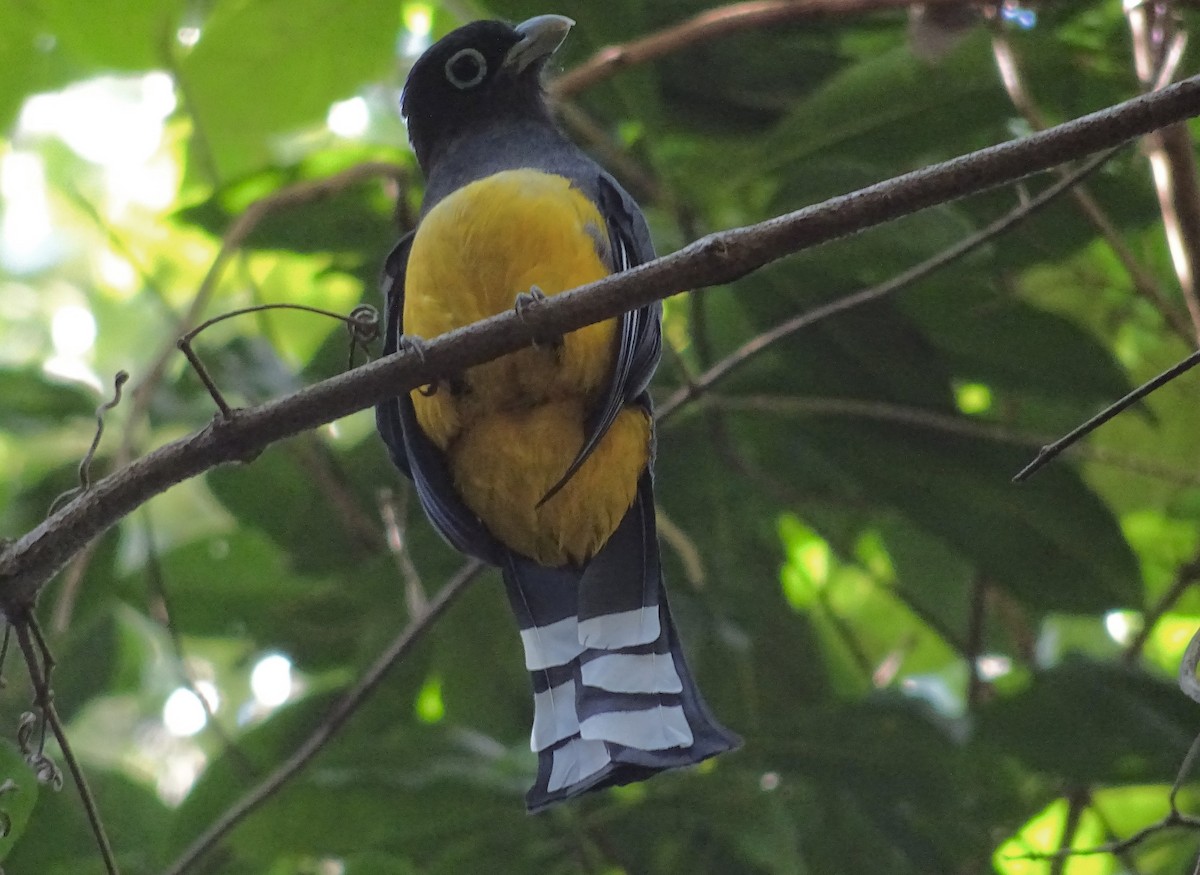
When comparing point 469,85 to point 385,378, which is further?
point 469,85

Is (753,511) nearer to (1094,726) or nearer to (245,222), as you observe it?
(1094,726)

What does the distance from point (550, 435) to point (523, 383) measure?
10 centimetres

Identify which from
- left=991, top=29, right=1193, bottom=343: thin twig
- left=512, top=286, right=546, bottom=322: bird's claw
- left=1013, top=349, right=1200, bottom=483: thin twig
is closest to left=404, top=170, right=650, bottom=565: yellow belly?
left=512, top=286, right=546, bottom=322: bird's claw

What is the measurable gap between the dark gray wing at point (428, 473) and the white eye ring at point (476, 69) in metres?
0.49

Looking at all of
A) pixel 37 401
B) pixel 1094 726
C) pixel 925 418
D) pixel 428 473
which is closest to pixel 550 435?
pixel 428 473

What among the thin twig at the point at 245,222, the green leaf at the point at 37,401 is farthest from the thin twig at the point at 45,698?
the green leaf at the point at 37,401

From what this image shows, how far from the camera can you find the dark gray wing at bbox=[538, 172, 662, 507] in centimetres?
217

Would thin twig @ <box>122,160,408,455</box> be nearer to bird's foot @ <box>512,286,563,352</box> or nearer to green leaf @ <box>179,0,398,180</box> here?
green leaf @ <box>179,0,398,180</box>

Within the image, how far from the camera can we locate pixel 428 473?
2.38 meters

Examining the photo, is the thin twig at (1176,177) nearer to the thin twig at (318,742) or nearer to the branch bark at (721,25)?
the branch bark at (721,25)

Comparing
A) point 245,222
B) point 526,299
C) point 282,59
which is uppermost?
point 282,59

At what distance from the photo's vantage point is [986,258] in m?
2.73

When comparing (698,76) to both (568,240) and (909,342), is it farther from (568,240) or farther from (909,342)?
(568,240)

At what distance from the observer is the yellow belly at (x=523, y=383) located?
2268 mm
